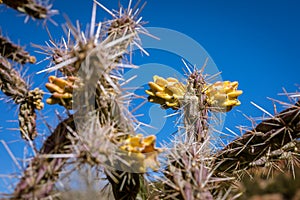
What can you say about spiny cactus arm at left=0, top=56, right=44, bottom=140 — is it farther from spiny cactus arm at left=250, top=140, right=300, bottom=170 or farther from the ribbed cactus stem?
spiny cactus arm at left=250, top=140, right=300, bottom=170

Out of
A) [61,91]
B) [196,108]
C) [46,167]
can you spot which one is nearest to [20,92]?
[61,91]

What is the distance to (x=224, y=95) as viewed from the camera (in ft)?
4.96

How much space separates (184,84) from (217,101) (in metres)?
0.14

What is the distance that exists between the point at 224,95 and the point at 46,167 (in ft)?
2.62

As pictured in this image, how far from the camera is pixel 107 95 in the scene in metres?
1.00

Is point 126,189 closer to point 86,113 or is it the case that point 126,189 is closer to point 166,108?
point 86,113

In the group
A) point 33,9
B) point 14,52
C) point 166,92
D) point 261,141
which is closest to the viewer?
point 33,9

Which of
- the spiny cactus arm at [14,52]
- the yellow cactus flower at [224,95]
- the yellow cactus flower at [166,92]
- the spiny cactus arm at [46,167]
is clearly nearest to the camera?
the spiny cactus arm at [46,167]

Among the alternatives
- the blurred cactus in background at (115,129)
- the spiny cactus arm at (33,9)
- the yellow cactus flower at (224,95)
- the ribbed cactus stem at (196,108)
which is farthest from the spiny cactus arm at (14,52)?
the yellow cactus flower at (224,95)

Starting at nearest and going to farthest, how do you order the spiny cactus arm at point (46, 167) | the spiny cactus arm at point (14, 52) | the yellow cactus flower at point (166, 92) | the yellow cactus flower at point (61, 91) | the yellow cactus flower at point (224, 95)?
1. the spiny cactus arm at point (46, 167)
2. the yellow cactus flower at point (61, 91)
3. the spiny cactus arm at point (14, 52)
4. the yellow cactus flower at point (166, 92)
5. the yellow cactus flower at point (224, 95)

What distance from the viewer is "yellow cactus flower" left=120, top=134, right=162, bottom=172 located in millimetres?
939

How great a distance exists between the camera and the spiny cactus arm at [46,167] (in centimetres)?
85

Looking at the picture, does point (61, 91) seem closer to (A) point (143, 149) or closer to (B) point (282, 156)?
(A) point (143, 149)

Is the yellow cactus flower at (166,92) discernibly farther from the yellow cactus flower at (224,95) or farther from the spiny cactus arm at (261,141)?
the spiny cactus arm at (261,141)
